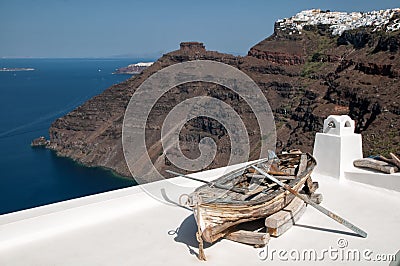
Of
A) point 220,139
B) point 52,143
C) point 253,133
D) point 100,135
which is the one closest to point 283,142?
point 253,133

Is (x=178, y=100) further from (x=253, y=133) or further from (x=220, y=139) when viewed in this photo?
(x=253, y=133)

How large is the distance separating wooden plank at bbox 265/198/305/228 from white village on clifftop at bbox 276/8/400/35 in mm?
41158

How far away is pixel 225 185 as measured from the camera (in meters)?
4.50

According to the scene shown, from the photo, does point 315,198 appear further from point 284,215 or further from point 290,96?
point 290,96

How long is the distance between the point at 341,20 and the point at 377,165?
2216 inches

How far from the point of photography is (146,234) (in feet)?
14.5

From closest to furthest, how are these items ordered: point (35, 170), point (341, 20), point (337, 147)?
1. point (337, 147)
2. point (35, 170)
3. point (341, 20)

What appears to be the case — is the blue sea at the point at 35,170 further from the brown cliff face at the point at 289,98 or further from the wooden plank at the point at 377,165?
the wooden plank at the point at 377,165

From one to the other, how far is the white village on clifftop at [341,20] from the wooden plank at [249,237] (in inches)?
1650

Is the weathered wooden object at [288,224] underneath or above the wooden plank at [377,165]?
underneath

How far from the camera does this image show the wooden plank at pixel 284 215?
4.18 m

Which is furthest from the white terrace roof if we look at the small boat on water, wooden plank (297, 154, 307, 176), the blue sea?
the blue sea

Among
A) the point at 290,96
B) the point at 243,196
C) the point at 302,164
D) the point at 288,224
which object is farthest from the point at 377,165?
the point at 290,96

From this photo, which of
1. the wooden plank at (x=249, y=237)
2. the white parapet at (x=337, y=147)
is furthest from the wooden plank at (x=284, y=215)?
the white parapet at (x=337, y=147)
